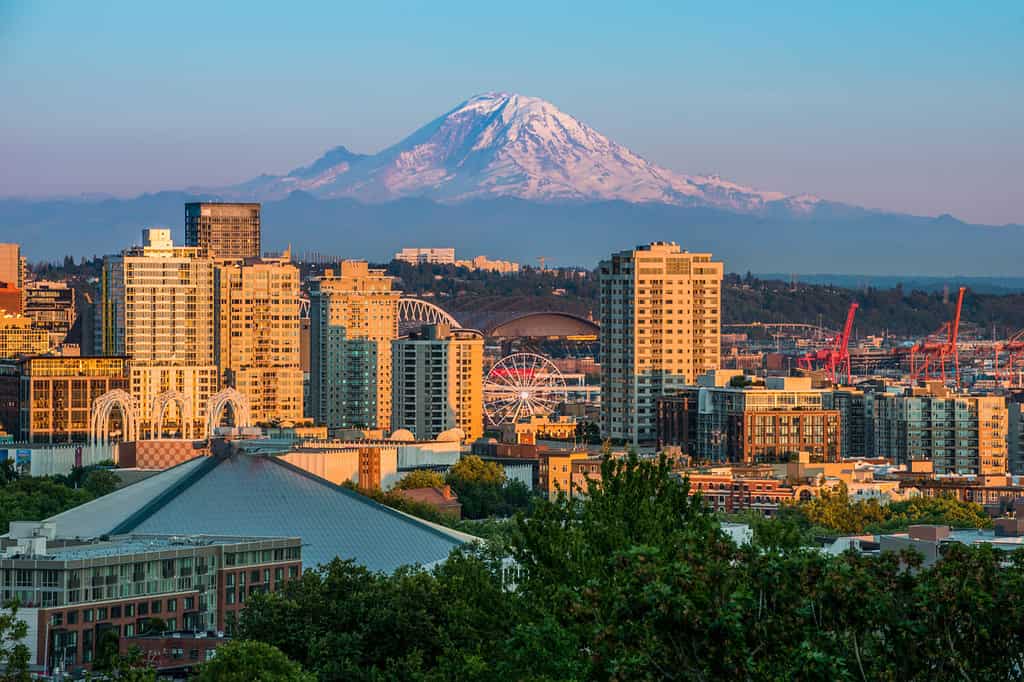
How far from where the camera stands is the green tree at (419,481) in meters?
91.9

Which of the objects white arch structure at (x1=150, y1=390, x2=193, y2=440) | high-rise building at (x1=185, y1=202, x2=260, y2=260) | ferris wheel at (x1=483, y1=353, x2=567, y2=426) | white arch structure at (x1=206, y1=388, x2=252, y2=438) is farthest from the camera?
high-rise building at (x1=185, y1=202, x2=260, y2=260)

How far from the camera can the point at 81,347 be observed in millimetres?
166750

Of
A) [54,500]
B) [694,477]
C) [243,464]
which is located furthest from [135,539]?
[694,477]

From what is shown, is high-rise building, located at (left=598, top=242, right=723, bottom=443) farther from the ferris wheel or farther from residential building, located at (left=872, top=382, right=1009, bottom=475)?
the ferris wheel

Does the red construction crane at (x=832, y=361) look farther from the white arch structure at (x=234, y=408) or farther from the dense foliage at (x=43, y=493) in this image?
the dense foliage at (x=43, y=493)

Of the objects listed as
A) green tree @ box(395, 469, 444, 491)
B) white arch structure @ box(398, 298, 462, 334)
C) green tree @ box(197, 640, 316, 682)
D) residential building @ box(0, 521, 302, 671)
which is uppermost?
white arch structure @ box(398, 298, 462, 334)

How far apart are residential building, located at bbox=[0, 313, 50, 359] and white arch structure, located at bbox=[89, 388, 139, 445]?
5090 centimetres

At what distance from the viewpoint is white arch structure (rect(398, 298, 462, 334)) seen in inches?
6855

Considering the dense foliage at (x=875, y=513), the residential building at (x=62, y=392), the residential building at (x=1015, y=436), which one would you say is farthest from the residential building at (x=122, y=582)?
the residential building at (x=62, y=392)

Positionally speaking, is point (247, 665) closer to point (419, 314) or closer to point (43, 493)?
point (43, 493)

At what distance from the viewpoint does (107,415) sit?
114 meters

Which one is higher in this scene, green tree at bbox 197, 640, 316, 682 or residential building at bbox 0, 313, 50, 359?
residential building at bbox 0, 313, 50, 359

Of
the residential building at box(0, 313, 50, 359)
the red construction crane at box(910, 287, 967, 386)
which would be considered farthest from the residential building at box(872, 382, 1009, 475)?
the residential building at box(0, 313, 50, 359)

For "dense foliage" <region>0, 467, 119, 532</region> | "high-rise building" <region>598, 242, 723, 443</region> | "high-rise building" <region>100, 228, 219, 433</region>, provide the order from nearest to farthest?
"dense foliage" <region>0, 467, 119, 532</region>
"high-rise building" <region>598, 242, 723, 443</region>
"high-rise building" <region>100, 228, 219, 433</region>
